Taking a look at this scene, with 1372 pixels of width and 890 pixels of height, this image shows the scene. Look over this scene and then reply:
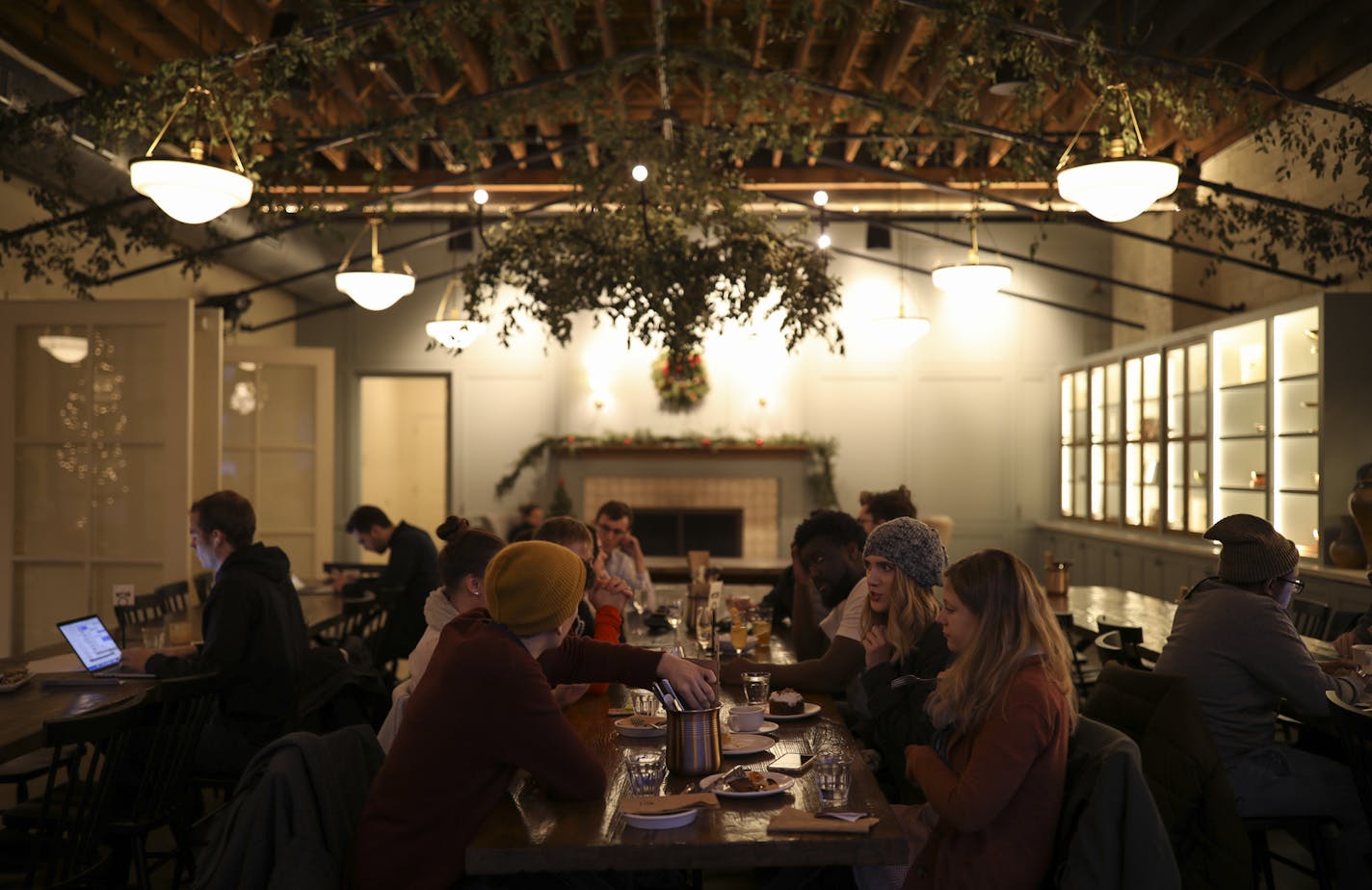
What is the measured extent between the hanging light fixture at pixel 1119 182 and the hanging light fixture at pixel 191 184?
11.5 feet

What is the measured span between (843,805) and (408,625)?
14.7 ft

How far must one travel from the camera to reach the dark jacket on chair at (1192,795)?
2.78 meters

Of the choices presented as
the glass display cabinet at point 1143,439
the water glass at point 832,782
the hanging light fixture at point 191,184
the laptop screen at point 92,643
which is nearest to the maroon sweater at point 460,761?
the water glass at point 832,782

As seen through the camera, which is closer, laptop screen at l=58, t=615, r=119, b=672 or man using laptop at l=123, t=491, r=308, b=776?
man using laptop at l=123, t=491, r=308, b=776

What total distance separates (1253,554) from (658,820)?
221cm

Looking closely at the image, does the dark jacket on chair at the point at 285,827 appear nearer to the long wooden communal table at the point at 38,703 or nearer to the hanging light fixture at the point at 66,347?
the long wooden communal table at the point at 38,703

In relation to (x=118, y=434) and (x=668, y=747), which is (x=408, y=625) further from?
(x=668, y=747)

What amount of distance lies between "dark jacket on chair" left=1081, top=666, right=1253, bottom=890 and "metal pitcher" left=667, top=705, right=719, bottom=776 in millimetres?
1014

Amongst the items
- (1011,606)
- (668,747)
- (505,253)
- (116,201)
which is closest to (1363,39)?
(505,253)

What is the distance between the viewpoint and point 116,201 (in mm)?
7000

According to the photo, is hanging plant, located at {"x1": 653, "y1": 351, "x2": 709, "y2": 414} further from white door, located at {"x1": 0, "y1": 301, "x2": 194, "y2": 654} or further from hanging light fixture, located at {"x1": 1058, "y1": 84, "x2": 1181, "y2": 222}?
hanging light fixture, located at {"x1": 1058, "y1": 84, "x2": 1181, "y2": 222}

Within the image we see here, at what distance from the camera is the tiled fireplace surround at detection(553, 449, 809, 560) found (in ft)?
40.7

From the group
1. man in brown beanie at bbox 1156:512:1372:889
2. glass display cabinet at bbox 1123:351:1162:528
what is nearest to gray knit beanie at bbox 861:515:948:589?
→ man in brown beanie at bbox 1156:512:1372:889

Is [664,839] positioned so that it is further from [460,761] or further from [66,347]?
[66,347]
